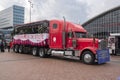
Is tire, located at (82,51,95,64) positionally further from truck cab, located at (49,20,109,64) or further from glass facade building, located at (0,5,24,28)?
glass facade building, located at (0,5,24,28)

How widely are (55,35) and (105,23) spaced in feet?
206

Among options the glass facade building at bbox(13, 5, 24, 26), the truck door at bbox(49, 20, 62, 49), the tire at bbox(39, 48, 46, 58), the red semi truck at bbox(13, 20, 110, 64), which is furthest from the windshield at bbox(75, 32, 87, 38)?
the glass facade building at bbox(13, 5, 24, 26)

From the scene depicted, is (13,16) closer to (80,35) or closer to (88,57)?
(80,35)

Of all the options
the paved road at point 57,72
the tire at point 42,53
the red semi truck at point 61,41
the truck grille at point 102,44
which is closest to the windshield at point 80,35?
the red semi truck at point 61,41

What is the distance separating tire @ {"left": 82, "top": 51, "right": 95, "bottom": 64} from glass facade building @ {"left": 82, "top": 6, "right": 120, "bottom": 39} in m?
55.1

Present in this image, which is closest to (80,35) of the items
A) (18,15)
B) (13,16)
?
(13,16)

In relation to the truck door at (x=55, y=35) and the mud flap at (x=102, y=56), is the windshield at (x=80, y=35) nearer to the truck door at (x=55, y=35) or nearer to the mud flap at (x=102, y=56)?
the truck door at (x=55, y=35)

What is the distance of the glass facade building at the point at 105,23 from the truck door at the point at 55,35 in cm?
5237

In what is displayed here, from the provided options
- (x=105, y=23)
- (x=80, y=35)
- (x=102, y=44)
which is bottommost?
(x=102, y=44)

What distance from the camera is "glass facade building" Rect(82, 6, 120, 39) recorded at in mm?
72662

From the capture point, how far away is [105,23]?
78000 millimetres

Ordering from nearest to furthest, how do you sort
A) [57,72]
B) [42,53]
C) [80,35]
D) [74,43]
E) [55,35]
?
[57,72] < [74,43] < [80,35] < [55,35] < [42,53]

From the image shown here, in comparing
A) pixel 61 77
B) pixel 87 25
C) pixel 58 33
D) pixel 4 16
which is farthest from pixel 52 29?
pixel 4 16

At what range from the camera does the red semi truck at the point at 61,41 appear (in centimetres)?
1509
